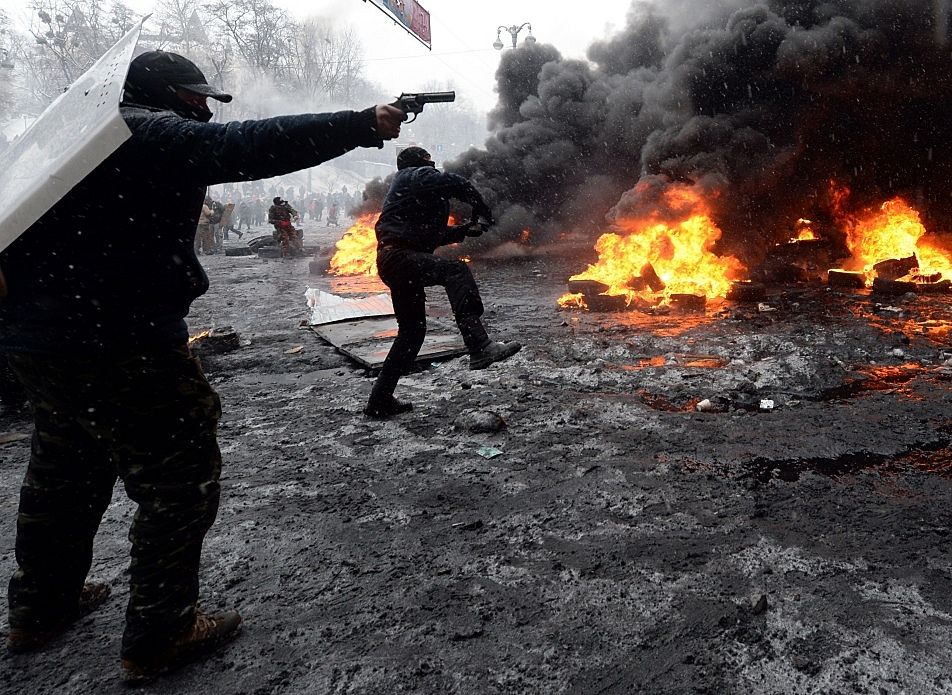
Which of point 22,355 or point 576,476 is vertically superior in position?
point 22,355

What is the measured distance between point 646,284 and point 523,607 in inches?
279

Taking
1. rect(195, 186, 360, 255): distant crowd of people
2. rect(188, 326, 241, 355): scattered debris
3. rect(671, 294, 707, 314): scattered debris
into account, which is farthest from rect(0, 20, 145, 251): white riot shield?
rect(671, 294, 707, 314): scattered debris

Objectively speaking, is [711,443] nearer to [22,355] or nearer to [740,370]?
[740,370]

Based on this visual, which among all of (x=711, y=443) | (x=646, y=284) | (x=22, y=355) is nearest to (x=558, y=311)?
(x=646, y=284)

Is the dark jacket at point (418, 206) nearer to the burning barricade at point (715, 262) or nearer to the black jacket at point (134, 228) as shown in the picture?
the black jacket at point (134, 228)

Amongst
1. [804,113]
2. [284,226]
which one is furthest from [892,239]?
[284,226]

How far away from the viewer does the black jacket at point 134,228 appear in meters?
1.48

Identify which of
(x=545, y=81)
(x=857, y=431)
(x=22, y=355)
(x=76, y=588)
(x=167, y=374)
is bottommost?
(x=857, y=431)

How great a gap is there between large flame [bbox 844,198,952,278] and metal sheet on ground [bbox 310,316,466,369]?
7276 millimetres

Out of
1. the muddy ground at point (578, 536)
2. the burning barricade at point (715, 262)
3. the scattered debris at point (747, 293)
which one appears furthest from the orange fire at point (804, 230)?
the muddy ground at point (578, 536)

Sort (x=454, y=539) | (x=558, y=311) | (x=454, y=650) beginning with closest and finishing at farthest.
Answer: (x=454, y=650)
(x=454, y=539)
(x=558, y=311)

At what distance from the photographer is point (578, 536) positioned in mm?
2432

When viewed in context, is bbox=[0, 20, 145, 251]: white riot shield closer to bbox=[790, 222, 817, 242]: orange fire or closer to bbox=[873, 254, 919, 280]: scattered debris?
bbox=[873, 254, 919, 280]: scattered debris

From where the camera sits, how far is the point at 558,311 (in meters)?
7.73
